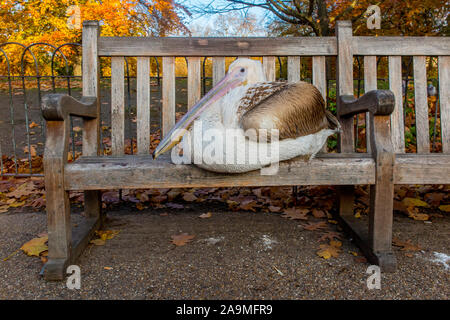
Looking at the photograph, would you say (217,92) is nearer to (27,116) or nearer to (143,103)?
(143,103)

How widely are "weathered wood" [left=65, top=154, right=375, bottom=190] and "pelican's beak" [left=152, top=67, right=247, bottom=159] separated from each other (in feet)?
0.56

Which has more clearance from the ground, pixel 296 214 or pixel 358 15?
pixel 358 15

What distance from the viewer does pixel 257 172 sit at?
2.06 m

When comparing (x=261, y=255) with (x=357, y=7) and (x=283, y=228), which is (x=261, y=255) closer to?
(x=283, y=228)

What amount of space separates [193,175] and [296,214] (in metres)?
1.31

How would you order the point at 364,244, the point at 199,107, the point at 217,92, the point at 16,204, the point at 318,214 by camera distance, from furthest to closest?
the point at 16,204, the point at 318,214, the point at 364,244, the point at 217,92, the point at 199,107

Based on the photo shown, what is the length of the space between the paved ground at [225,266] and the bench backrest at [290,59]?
705mm

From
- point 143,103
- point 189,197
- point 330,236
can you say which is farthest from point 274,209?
point 143,103

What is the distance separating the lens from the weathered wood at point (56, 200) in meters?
2.01

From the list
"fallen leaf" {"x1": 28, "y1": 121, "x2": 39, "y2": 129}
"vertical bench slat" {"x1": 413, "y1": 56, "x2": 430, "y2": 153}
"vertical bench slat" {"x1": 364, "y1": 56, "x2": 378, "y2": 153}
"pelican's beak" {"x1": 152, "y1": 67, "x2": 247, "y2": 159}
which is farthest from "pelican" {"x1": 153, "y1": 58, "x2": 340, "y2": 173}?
"fallen leaf" {"x1": 28, "y1": 121, "x2": 39, "y2": 129}

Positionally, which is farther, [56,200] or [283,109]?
[56,200]

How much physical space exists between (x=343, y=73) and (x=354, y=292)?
166cm

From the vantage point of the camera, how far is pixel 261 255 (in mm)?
2314

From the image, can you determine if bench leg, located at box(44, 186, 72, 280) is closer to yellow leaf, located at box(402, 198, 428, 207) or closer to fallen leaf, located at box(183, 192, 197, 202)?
fallen leaf, located at box(183, 192, 197, 202)
